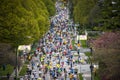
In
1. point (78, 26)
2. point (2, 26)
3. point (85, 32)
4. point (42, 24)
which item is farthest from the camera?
point (78, 26)

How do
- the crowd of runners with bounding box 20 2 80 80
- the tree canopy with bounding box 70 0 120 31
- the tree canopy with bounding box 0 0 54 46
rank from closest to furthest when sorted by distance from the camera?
the crowd of runners with bounding box 20 2 80 80
the tree canopy with bounding box 0 0 54 46
the tree canopy with bounding box 70 0 120 31

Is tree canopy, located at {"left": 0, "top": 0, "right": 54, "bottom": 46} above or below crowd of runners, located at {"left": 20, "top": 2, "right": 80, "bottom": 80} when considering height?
above

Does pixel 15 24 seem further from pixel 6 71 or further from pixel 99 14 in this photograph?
pixel 99 14

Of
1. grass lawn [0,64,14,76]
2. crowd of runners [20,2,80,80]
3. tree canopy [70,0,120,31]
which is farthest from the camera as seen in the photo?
tree canopy [70,0,120,31]

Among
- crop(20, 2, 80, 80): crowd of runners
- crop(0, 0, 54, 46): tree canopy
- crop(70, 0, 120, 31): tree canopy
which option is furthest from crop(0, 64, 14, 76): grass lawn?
crop(70, 0, 120, 31): tree canopy

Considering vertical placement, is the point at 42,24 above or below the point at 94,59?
above

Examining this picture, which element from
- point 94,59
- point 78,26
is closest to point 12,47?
point 94,59

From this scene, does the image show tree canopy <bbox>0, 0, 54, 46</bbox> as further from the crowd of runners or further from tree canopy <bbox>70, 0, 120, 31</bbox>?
tree canopy <bbox>70, 0, 120, 31</bbox>

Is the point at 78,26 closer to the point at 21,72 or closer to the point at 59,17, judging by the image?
the point at 59,17

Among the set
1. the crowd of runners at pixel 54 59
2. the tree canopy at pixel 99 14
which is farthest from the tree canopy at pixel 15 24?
the tree canopy at pixel 99 14

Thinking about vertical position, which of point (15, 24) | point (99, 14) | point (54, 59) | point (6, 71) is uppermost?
point (99, 14)

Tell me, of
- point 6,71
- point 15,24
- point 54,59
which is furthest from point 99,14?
point 6,71
